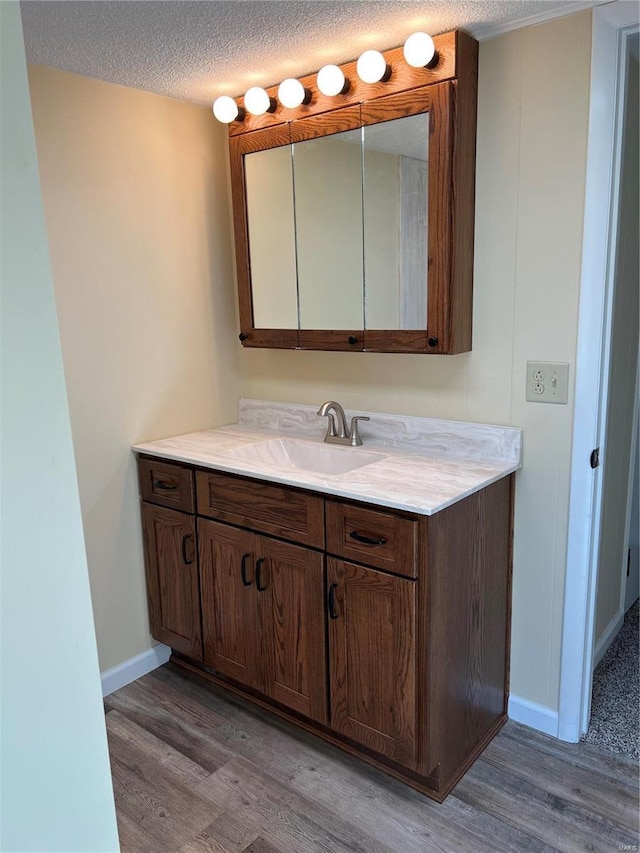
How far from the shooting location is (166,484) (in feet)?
7.73

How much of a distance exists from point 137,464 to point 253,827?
1.28 meters

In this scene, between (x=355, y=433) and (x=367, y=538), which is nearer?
(x=367, y=538)

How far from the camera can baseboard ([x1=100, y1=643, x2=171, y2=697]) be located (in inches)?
95.0

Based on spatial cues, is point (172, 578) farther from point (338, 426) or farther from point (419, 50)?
point (419, 50)

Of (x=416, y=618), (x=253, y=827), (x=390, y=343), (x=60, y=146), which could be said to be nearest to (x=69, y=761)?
(x=416, y=618)

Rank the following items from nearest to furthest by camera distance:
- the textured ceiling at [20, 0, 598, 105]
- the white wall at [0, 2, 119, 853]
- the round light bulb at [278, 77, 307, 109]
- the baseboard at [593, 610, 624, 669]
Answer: the white wall at [0, 2, 119, 853]
the textured ceiling at [20, 0, 598, 105]
the round light bulb at [278, 77, 307, 109]
the baseboard at [593, 610, 624, 669]

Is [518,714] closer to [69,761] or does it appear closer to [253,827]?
[253,827]

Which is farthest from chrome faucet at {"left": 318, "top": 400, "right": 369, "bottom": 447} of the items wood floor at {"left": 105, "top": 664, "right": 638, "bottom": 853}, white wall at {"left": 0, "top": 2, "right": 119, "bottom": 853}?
white wall at {"left": 0, "top": 2, "right": 119, "bottom": 853}

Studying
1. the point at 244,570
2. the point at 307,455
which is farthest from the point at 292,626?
the point at 307,455

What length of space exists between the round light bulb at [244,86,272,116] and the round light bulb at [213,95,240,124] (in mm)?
62

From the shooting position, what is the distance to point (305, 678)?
2041 millimetres

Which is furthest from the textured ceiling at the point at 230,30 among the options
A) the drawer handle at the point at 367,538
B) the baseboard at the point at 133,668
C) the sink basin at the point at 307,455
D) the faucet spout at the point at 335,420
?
the baseboard at the point at 133,668

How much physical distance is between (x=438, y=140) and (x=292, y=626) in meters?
1.54

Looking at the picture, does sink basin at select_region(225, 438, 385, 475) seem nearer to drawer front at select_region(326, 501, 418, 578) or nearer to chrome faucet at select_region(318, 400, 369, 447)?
chrome faucet at select_region(318, 400, 369, 447)
